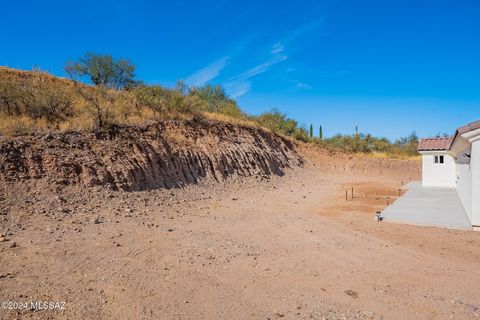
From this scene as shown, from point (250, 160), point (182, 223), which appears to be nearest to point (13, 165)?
point (182, 223)

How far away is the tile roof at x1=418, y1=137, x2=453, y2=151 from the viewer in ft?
60.4

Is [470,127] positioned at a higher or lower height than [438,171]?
higher

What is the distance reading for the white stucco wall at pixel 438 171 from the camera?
18391 mm

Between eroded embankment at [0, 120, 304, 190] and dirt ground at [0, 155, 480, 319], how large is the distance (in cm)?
82

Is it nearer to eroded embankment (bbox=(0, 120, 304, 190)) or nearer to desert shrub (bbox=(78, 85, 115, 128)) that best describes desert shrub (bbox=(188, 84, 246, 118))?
eroded embankment (bbox=(0, 120, 304, 190))

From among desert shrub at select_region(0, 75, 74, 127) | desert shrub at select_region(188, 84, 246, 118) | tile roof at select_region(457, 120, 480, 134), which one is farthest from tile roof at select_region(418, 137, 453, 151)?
desert shrub at select_region(0, 75, 74, 127)

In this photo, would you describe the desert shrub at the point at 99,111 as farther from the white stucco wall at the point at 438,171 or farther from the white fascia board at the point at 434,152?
the white stucco wall at the point at 438,171

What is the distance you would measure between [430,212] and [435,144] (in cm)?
988

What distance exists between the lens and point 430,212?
36.3 ft

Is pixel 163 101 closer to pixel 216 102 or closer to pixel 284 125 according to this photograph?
pixel 216 102

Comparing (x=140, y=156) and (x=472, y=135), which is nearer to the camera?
(x=472, y=135)

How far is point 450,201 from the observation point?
43.8 feet

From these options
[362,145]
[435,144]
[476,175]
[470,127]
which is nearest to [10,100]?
[470,127]

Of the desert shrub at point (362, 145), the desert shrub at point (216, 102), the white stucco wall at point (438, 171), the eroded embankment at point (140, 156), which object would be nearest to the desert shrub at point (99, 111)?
the eroded embankment at point (140, 156)
